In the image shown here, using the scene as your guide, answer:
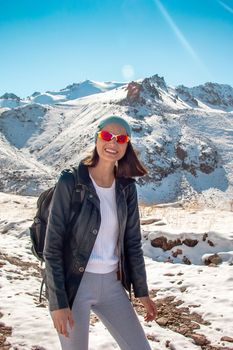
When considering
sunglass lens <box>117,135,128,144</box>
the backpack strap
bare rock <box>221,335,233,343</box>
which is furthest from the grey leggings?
bare rock <box>221,335,233,343</box>

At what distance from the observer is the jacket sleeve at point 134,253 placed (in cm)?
349

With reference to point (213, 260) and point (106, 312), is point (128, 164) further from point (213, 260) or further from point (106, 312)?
point (213, 260)

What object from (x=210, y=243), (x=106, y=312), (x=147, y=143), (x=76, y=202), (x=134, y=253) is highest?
(x=147, y=143)

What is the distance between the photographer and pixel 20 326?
5.37 m

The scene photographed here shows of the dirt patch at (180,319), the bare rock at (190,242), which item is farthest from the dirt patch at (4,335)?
the bare rock at (190,242)

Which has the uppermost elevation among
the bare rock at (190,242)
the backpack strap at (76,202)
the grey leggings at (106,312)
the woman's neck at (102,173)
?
the woman's neck at (102,173)

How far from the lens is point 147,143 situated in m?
66.1

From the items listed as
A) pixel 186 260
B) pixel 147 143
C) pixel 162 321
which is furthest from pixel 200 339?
pixel 147 143

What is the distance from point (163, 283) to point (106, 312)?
527 cm

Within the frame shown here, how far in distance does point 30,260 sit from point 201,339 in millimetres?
5888

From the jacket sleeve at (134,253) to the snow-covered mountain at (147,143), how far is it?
151 feet

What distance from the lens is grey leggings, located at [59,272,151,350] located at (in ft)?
9.89

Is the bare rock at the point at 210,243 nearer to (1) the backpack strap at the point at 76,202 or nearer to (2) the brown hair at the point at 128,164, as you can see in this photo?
(2) the brown hair at the point at 128,164

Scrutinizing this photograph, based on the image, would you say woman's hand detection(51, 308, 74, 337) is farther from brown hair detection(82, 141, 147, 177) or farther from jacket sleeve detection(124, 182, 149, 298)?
brown hair detection(82, 141, 147, 177)
